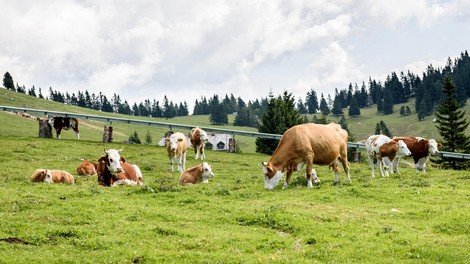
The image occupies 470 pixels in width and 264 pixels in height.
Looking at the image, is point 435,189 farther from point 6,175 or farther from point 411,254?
point 6,175

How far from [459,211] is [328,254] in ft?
20.4

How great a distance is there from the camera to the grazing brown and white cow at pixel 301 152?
19.6m

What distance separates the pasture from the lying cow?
0.74 meters

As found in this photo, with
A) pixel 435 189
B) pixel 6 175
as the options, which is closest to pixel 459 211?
pixel 435 189

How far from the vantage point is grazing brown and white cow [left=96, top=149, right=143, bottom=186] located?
1966 centimetres

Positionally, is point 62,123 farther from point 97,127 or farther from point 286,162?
point 97,127

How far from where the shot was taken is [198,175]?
2336cm

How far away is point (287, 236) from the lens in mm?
12266

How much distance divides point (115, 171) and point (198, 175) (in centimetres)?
486

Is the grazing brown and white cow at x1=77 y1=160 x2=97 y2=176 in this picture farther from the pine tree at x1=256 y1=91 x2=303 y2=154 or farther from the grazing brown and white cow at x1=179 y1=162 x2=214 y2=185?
the pine tree at x1=256 y1=91 x2=303 y2=154

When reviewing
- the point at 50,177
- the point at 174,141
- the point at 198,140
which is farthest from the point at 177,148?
the point at 50,177

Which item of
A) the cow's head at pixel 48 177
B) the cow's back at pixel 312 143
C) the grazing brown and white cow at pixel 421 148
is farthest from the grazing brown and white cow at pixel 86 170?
the grazing brown and white cow at pixel 421 148

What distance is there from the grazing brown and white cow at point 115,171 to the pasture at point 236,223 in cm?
97

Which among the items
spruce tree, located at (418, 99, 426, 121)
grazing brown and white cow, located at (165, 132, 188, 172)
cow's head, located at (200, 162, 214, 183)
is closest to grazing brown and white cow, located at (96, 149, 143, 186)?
cow's head, located at (200, 162, 214, 183)
